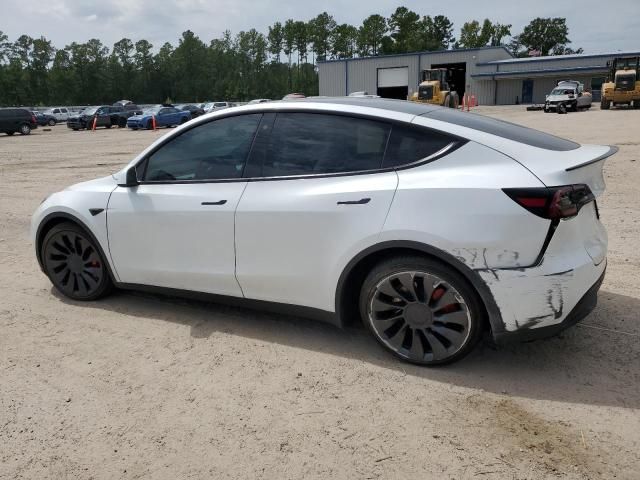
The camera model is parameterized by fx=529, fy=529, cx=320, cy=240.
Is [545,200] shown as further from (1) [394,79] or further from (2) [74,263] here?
(1) [394,79]

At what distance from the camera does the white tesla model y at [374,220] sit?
A: 113 inches

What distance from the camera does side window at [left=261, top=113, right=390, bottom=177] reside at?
3.32 metres

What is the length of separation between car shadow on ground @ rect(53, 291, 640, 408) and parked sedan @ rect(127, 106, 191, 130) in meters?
32.5

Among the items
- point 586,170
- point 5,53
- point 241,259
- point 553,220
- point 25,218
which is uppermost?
point 5,53

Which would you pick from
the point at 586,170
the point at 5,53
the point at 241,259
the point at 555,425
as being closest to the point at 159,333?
the point at 241,259

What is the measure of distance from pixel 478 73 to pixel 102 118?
40.2 m

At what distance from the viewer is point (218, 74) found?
117938 mm

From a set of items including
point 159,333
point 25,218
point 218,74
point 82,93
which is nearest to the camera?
point 159,333

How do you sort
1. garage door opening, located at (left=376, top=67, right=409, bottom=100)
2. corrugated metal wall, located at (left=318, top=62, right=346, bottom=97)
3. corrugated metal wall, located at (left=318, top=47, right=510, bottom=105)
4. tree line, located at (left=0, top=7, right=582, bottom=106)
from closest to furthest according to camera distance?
1. corrugated metal wall, located at (left=318, top=47, right=510, bottom=105)
2. garage door opening, located at (left=376, top=67, right=409, bottom=100)
3. corrugated metal wall, located at (left=318, top=62, right=346, bottom=97)
4. tree line, located at (left=0, top=7, right=582, bottom=106)

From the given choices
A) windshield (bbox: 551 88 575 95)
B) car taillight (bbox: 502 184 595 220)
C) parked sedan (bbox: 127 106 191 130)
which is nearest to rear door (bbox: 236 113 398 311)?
car taillight (bbox: 502 184 595 220)

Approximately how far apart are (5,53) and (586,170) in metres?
124

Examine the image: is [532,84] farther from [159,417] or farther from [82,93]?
[82,93]

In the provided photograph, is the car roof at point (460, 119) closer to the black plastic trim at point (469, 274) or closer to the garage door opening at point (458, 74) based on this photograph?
the black plastic trim at point (469, 274)

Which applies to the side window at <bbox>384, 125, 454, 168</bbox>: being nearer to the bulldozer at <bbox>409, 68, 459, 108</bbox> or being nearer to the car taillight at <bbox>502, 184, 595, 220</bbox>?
the car taillight at <bbox>502, 184, 595, 220</bbox>
